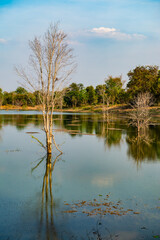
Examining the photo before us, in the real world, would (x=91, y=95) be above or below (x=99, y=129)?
above

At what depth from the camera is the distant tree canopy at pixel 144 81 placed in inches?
3606

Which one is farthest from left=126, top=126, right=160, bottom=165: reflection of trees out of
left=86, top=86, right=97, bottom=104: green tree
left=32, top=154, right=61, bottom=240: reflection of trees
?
left=86, top=86, right=97, bottom=104: green tree

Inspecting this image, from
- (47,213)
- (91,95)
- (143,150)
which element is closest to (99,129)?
(143,150)

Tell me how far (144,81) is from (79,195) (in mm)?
89551

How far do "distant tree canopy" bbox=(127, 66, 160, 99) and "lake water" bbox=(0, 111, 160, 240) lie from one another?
71.8 meters

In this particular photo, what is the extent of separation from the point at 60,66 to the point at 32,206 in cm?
1214

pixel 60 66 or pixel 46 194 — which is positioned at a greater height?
pixel 60 66

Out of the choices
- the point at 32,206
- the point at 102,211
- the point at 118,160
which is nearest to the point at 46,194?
the point at 32,206

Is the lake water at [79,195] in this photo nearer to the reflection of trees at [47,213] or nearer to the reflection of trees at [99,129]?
the reflection of trees at [47,213]

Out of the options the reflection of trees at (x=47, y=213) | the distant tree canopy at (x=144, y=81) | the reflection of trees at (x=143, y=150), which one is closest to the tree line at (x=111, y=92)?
the distant tree canopy at (x=144, y=81)

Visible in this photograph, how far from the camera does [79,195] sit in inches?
506

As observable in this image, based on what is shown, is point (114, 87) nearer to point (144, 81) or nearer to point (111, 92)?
point (111, 92)

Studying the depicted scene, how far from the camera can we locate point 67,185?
14.5m

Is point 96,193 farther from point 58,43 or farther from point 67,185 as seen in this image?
point 58,43
